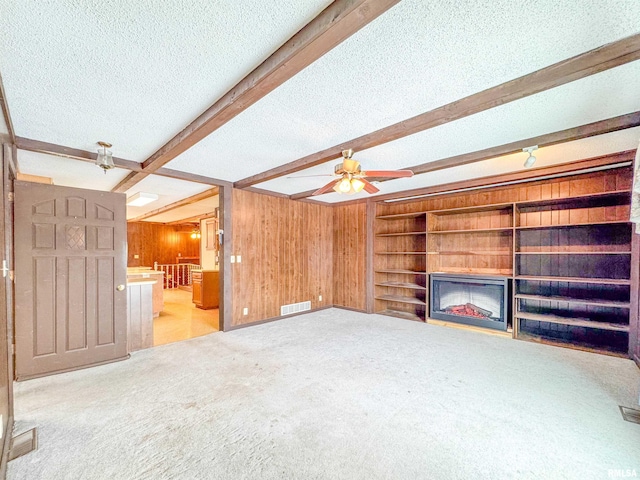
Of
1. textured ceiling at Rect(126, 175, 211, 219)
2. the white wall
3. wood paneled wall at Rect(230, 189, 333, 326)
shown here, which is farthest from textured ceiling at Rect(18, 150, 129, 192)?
the white wall

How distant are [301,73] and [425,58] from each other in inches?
29.3

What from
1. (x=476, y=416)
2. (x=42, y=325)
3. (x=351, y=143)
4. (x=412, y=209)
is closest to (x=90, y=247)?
(x=42, y=325)

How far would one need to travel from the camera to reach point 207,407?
2262mm

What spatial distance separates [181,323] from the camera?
16.4ft

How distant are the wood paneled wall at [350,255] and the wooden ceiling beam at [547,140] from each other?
2.42 meters

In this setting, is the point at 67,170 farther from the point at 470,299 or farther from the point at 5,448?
the point at 470,299

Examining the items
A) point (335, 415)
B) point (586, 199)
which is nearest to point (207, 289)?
point (335, 415)

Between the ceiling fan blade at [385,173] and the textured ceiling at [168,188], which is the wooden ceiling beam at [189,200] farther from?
the ceiling fan blade at [385,173]

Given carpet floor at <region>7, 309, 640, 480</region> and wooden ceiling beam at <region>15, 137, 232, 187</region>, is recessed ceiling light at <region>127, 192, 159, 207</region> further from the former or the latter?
carpet floor at <region>7, 309, 640, 480</region>

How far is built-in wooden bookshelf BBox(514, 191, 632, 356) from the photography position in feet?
11.8

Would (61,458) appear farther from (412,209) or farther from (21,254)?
(412,209)

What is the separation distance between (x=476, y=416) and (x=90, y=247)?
13.6 feet

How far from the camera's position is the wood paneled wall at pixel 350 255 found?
5824 millimetres

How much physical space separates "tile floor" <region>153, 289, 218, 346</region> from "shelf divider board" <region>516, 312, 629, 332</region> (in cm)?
476
